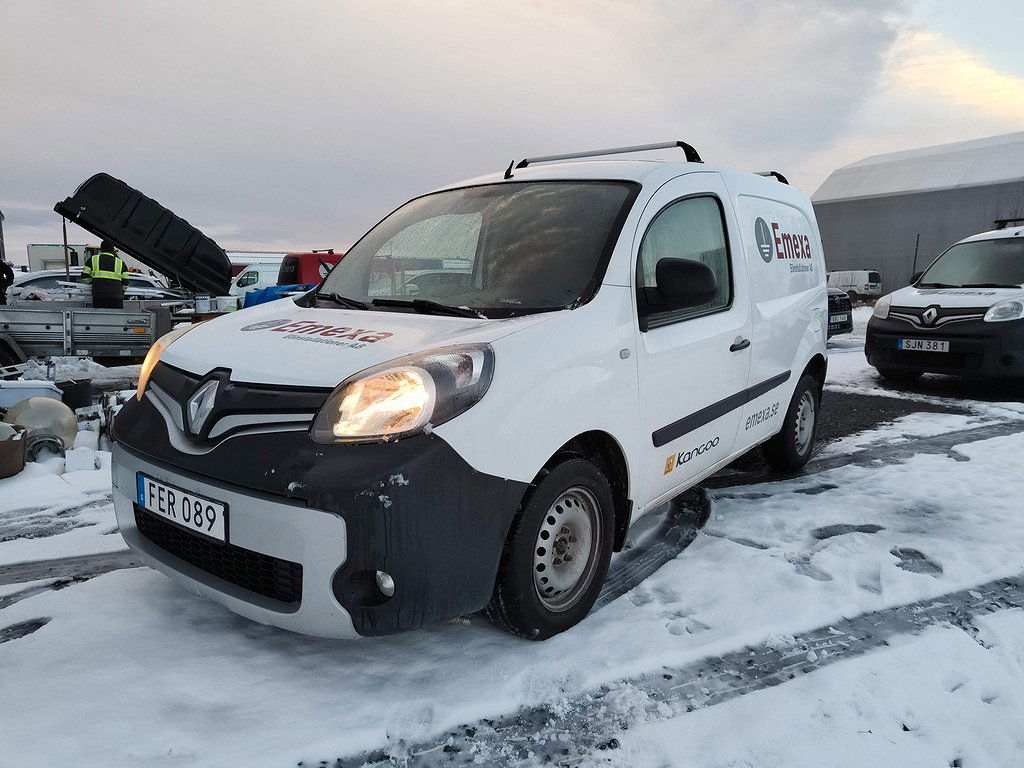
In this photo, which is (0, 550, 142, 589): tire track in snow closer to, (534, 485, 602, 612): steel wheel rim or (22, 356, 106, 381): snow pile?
(534, 485, 602, 612): steel wheel rim

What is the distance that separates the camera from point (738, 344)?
3.42m

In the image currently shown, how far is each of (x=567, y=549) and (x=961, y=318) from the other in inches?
261

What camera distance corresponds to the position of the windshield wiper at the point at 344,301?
2947mm

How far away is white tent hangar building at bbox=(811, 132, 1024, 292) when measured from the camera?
1346 inches

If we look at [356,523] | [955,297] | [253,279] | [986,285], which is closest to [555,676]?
[356,523]

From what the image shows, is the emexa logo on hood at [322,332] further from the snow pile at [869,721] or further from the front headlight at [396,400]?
the snow pile at [869,721]

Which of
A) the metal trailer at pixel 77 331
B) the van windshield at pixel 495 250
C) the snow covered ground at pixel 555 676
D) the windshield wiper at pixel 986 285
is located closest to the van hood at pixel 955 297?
the windshield wiper at pixel 986 285

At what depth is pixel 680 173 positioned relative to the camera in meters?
3.26

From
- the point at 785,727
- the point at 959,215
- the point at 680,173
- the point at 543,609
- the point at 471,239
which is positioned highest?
the point at 959,215

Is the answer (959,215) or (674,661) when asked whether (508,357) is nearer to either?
(674,661)

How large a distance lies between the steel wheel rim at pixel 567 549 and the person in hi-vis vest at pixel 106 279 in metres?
9.57

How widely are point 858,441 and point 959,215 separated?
36082mm

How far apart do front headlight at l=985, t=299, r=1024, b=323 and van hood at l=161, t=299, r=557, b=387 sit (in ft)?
21.7

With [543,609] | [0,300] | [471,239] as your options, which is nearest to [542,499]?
[543,609]
